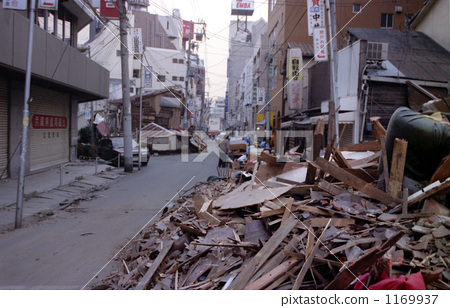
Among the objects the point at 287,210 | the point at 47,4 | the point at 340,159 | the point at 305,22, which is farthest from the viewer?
the point at 305,22

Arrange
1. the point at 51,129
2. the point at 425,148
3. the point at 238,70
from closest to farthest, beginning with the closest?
the point at 425,148 < the point at 51,129 < the point at 238,70

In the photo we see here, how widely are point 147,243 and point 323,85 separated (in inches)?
697

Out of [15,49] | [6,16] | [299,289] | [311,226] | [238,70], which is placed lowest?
[299,289]

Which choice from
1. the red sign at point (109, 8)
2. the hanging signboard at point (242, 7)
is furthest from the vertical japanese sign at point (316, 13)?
the hanging signboard at point (242, 7)

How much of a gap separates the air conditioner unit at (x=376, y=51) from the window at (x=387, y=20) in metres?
11.9

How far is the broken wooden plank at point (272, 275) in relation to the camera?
12.0 feet

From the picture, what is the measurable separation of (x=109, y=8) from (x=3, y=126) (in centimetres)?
840

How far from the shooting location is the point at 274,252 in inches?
165

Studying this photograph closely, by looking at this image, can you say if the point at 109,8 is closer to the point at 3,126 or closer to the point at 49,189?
the point at 3,126

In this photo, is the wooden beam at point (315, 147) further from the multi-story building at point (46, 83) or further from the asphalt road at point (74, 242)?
the multi-story building at point (46, 83)

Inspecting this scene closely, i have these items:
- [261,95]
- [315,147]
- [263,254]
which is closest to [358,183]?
[315,147]

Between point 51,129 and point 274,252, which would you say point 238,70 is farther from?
point 274,252

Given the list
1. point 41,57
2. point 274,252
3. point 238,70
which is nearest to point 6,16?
point 41,57

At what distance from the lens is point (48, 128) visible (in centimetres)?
1834
